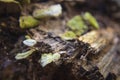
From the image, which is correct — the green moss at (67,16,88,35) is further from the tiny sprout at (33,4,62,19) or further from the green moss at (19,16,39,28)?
the green moss at (19,16,39,28)

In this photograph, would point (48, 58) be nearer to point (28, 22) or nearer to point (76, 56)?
point (76, 56)

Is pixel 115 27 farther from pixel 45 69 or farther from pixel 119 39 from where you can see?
pixel 45 69

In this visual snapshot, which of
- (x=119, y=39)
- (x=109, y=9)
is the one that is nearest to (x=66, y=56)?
(x=119, y=39)

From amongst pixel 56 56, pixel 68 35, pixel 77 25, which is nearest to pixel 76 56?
pixel 56 56

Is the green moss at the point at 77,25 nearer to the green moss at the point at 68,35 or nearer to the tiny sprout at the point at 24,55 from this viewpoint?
the green moss at the point at 68,35

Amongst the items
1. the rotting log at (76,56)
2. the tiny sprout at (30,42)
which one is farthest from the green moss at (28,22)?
the tiny sprout at (30,42)

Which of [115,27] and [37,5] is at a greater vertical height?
[37,5]

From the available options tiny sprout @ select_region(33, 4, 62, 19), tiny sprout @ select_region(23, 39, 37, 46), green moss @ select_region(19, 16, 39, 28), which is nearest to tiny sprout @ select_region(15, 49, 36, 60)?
tiny sprout @ select_region(23, 39, 37, 46)
